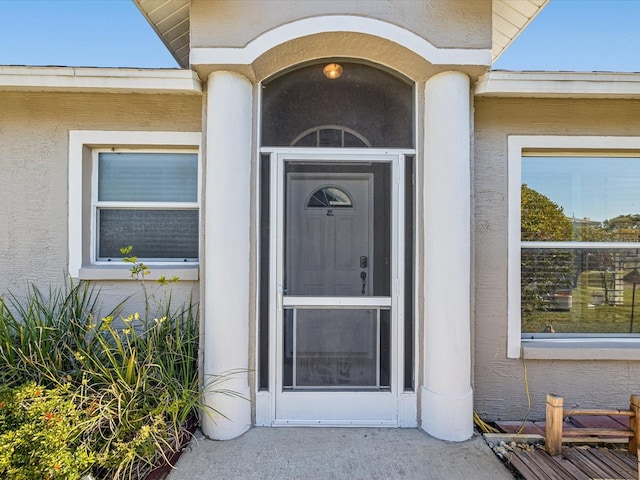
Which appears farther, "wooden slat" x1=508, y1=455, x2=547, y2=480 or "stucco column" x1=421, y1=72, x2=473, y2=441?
"stucco column" x1=421, y1=72, x2=473, y2=441

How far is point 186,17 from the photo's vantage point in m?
3.92

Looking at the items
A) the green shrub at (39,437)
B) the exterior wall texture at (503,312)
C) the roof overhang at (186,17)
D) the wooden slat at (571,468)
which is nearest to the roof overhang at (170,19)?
the roof overhang at (186,17)

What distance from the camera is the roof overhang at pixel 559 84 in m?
3.57

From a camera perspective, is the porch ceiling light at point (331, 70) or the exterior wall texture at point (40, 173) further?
the exterior wall texture at point (40, 173)

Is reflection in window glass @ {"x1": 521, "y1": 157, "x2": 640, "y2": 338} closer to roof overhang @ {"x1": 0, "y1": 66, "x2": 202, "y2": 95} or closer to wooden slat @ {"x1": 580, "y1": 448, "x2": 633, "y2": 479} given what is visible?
wooden slat @ {"x1": 580, "y1": 448, "x2": 633, "y2": 479}

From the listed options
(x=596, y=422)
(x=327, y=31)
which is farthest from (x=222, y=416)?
(x=596, y=422)

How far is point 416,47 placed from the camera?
10.9ft

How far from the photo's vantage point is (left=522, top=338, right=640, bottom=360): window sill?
12.5 feet

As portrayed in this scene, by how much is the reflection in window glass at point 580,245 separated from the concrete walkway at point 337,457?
5.39 feet

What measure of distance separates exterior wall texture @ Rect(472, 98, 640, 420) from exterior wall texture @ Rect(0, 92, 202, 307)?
3273 mm

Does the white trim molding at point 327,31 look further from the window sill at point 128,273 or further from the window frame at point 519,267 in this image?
the window sill at point 128,273

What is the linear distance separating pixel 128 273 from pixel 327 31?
3.08m

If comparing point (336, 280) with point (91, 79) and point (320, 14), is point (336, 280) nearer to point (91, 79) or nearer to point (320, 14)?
point (320, 14)

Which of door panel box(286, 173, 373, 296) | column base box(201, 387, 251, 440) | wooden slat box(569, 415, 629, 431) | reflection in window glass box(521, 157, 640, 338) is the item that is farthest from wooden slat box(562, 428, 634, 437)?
column base box(201, 387, 251, 440)
